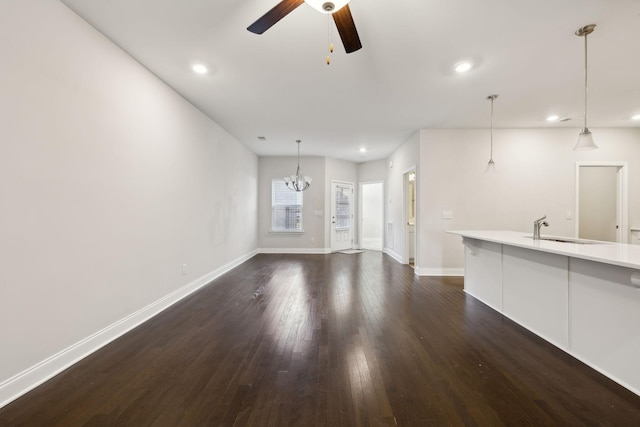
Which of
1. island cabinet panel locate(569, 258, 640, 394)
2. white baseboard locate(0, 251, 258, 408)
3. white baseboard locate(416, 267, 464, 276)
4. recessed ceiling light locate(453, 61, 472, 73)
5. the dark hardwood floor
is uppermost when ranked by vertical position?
recessed ceiling light locate(453, 61, 472, 73)

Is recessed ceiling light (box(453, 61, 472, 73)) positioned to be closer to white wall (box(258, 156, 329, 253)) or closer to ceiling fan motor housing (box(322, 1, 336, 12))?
ceiling fan motor housing (box(322, 1, 336, 12))

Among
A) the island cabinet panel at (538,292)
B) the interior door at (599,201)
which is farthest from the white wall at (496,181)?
the island cabinet panel at (538,292)

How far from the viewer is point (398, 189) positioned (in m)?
6.21

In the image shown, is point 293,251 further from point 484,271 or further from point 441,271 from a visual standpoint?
point 484,271

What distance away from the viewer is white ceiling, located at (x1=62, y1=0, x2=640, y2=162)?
199 centimetres

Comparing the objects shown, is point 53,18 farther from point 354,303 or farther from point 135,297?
point 354,303

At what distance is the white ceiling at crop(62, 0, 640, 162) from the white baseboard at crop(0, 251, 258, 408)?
2.64 m

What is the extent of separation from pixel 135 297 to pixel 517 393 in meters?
3.38

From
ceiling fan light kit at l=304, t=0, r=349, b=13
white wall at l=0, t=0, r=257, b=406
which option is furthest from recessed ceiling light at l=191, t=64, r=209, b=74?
ceiling fan light kit at l=304, t=0, r=349, b=13

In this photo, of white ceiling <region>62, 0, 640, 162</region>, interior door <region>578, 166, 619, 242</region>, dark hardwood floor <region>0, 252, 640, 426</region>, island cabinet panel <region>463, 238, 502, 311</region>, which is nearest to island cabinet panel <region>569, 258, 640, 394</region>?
dark hardwood floor <region>0, 252, 640, 426</region>

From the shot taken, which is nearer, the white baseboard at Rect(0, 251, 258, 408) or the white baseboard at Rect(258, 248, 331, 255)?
the white baseboard at Rect(0, 251, 258, 408)

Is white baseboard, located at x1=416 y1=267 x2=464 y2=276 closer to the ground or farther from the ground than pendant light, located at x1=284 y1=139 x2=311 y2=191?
closer to the ground

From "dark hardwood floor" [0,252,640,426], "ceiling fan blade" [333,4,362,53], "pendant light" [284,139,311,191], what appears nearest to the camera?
"dark hardwood floor" [0,252,640,426]

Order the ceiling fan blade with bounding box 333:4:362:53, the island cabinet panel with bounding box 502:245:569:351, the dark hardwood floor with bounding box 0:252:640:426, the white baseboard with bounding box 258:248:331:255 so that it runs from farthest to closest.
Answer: the white baseboard with bounding box 258:248:331:255 < the island cabinet panel with bounding box 502:245:569:351 < the ceiling fan blade with bounding box 333:4:362:53 < the dark hardwood floor with bounding box 0:252:640:426
